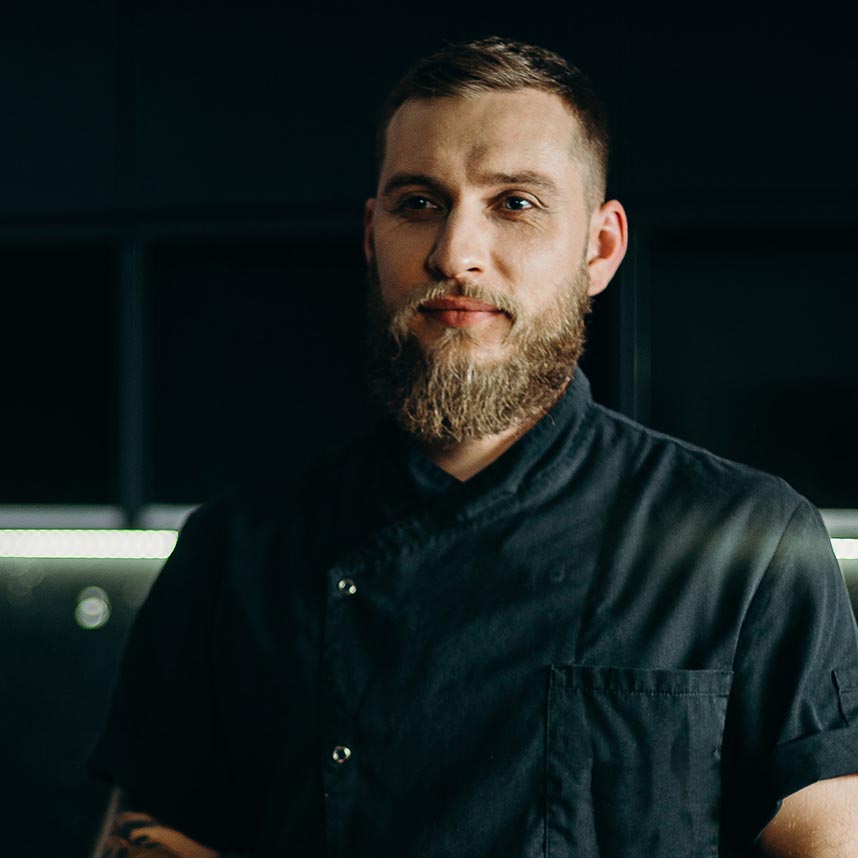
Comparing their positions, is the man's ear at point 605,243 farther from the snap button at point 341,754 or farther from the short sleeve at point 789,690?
the snap button at point 341,754

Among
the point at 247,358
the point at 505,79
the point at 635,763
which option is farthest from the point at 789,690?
the point at 247,358

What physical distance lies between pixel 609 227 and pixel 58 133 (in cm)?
145

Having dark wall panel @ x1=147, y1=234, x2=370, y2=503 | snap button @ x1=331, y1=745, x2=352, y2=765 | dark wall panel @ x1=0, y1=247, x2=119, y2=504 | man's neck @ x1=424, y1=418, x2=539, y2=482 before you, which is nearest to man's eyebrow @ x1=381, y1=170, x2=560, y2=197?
man's neck @ x1=424, y1=418, x2=539, y2=482

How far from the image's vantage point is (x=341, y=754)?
2.89 feet

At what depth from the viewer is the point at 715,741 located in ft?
2.80

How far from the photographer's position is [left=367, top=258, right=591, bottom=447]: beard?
3.07ft

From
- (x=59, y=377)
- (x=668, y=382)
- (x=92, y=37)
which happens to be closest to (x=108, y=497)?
(x=59, y=377)

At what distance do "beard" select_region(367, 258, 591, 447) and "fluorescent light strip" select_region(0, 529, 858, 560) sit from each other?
119 centimetres

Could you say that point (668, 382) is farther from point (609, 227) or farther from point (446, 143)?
point (446, 143)

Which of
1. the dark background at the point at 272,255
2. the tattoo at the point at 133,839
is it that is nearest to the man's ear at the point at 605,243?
the tattoo at the point at 133,839

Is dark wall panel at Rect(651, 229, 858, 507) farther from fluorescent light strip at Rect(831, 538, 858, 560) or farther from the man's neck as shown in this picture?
the man's neck

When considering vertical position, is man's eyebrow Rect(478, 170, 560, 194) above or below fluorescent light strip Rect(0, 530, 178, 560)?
above

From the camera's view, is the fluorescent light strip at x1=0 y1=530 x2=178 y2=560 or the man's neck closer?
the man's neck

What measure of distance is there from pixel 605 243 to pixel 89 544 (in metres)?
1.43
